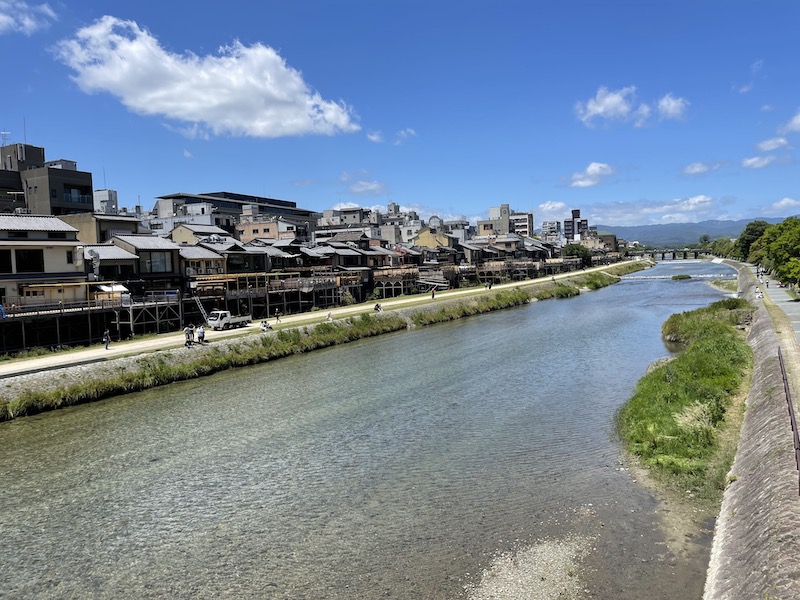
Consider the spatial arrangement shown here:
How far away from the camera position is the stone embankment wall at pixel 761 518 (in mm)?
8875

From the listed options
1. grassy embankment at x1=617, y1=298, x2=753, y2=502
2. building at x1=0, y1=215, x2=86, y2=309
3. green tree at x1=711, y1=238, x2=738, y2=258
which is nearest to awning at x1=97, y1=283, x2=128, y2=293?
building at x1=0, y1=215, x2=86, y2=309

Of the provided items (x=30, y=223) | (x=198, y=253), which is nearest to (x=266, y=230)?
(x=198, y=253)

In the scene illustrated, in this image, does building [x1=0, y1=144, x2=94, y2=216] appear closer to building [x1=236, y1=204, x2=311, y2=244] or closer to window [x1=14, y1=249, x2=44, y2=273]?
building [x1=236, y1=204, x2=311, y2=244]

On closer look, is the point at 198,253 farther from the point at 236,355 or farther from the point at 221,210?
the point at 221,210

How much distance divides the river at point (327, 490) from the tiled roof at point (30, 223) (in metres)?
17.0

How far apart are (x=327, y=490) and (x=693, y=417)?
11.9 metres

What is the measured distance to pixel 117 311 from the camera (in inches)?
1416

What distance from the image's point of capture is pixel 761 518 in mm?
10758

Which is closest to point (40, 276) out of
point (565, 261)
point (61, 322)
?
point (61, 322)

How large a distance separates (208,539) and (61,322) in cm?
2635

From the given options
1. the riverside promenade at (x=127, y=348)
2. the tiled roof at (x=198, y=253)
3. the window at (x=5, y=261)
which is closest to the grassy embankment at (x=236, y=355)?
the riverside promenade at (x=127, y=348)

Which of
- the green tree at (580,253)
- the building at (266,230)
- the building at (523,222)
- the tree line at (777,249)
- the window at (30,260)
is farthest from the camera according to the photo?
the building at (523,222)

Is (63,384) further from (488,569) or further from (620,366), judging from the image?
(620,366)

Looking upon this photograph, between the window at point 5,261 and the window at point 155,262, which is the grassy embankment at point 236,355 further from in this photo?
the window at point 155,262
